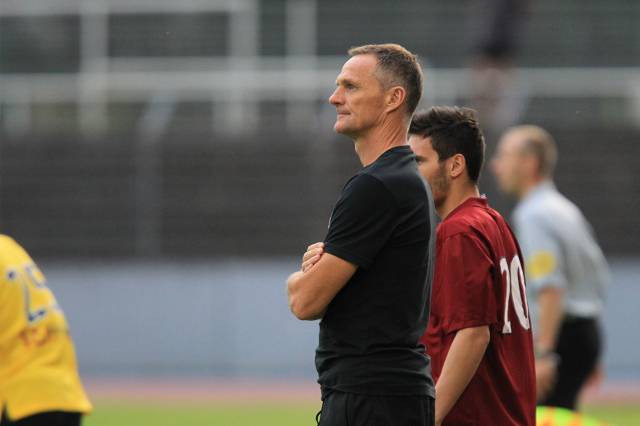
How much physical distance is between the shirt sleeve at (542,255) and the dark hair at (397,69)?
2.82 metres

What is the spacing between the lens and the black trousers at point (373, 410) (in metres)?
4.38

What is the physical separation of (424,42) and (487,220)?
58.9 feet

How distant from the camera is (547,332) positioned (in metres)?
7.23

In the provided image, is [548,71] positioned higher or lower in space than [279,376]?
higher

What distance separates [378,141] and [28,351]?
6.35ft

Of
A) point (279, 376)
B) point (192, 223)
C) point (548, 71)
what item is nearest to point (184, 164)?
point (192, 223)

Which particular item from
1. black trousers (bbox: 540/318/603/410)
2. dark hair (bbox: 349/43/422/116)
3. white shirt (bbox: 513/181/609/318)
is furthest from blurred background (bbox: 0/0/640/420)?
dark hair (bbox: 349/43/422/116)

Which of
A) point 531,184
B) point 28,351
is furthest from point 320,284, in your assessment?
point 531,184

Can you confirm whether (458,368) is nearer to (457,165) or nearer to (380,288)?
(380,288)

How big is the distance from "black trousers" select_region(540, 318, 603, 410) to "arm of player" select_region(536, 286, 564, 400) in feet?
0.78

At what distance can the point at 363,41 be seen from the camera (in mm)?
22422

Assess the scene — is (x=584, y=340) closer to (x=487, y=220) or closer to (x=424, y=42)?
(x=487, y=220)

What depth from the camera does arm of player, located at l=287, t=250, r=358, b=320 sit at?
4367 millimetres

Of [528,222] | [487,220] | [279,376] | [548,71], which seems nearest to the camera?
[487,220]
